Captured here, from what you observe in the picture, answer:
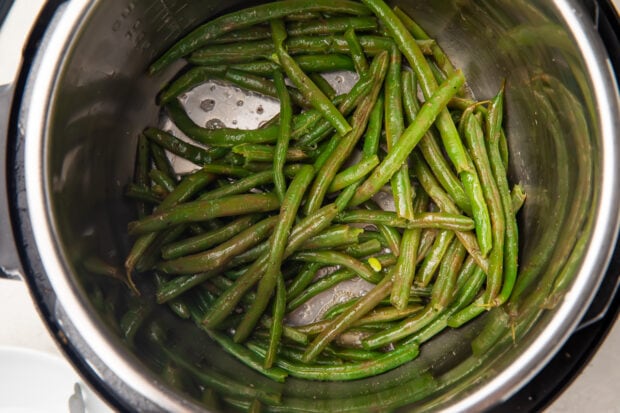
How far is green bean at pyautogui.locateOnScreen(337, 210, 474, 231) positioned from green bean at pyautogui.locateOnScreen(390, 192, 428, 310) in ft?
0.22

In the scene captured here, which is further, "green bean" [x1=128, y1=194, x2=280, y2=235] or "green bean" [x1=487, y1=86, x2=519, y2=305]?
"green bean" [x1=128, y1=194, x2=280, y2=235]

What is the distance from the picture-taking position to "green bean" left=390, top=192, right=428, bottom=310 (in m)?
2.35

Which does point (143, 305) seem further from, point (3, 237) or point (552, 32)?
point (552, 32)

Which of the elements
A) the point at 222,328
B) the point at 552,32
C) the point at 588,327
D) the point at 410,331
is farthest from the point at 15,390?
the point at 552,32

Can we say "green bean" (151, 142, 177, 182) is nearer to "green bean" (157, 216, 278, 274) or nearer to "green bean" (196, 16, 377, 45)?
"green bean" (157, 216, 278, 274)

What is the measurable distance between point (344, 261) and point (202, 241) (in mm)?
643

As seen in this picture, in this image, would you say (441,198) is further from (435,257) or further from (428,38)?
(428,38)

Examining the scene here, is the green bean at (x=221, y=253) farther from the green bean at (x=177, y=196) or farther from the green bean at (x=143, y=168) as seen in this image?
the green bean at (x=143, y=168)

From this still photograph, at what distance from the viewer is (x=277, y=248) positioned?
7.67ft

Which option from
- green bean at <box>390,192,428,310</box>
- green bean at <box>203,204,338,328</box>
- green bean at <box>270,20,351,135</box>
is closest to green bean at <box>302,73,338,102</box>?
green bean at <box>270,20,351,135</box>

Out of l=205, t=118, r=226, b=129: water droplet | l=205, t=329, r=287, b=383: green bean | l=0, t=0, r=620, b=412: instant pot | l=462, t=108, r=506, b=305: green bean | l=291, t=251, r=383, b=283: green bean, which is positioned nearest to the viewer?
l=0, t=0, r=620, b=412: instant pot

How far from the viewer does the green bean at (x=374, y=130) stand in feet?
7.98

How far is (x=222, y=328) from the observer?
2.49 metres

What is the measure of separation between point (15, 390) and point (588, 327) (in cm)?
250
